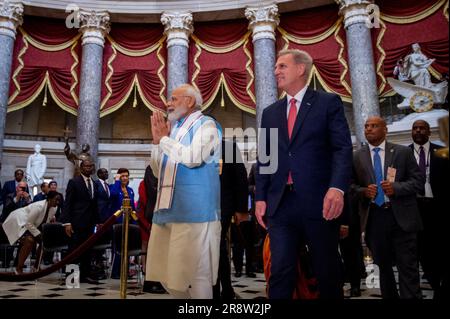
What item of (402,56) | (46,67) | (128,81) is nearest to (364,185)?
(402,56)

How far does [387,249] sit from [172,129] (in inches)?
70.0

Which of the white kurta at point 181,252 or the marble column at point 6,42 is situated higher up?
the marble column at point 6,42

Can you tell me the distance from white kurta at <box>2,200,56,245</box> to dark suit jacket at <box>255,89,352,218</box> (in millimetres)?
4408

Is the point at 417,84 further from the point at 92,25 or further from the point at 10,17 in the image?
the point at 10,17

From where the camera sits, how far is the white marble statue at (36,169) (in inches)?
416

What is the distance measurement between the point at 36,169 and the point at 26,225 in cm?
587

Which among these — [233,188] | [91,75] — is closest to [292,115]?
[233,188]

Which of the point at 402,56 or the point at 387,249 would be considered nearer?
the point at 387,249

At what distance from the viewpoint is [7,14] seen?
10586 millimetres

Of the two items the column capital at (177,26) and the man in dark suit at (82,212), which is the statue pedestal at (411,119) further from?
the man in dark suit at (82,212)

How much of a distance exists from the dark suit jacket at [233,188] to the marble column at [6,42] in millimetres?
8916

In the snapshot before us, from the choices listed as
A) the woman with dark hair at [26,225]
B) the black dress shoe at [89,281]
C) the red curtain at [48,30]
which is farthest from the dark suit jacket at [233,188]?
the red curtain at [48,30]

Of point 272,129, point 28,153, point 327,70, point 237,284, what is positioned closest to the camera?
point 272,129
